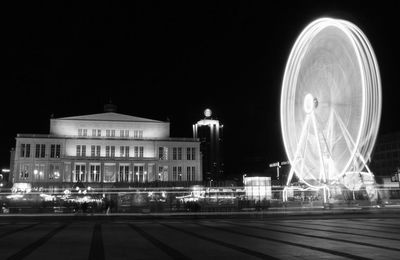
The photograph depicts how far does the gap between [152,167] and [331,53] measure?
75.1 m

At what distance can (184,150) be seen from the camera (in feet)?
375

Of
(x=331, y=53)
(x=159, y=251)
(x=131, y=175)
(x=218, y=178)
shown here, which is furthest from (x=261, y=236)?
(x=218, y=178)

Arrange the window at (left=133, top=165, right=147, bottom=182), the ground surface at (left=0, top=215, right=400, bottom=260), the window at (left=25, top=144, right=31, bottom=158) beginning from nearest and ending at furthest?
1. the ground surface at (left=0, top=215, right=400, bottom=260)
2. the window at (left=25, top=144, right=31, bottom=158)
3. the window at (left=133, top=165, right=147, bottom=182)

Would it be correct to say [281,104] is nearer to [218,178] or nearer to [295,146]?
[295,146]

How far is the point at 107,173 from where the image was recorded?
10856 centimetres

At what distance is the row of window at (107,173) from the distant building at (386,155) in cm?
5749

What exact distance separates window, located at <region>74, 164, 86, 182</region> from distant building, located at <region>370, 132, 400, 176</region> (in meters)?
80.4

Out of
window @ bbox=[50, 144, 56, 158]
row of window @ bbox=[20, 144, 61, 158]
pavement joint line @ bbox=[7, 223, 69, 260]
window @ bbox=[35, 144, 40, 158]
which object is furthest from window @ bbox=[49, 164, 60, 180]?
pavement joint line @ bbox=[7, 223, 69, 260]

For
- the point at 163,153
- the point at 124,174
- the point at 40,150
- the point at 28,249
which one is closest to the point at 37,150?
the point at 40,150

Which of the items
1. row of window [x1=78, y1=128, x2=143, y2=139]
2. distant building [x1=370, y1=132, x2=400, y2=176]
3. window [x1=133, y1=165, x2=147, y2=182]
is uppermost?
row of window [x1=78, y1=128, x2=143, y2=139]

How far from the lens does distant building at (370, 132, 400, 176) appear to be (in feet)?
424

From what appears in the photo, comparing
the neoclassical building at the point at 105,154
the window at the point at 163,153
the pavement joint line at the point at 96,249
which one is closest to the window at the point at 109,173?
the neoclassical building at the point at 105,154

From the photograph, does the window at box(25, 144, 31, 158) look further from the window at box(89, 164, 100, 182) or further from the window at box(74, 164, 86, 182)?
the window at box(89, 164, 100, 182)

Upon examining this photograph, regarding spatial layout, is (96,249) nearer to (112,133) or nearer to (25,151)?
(25,151)
